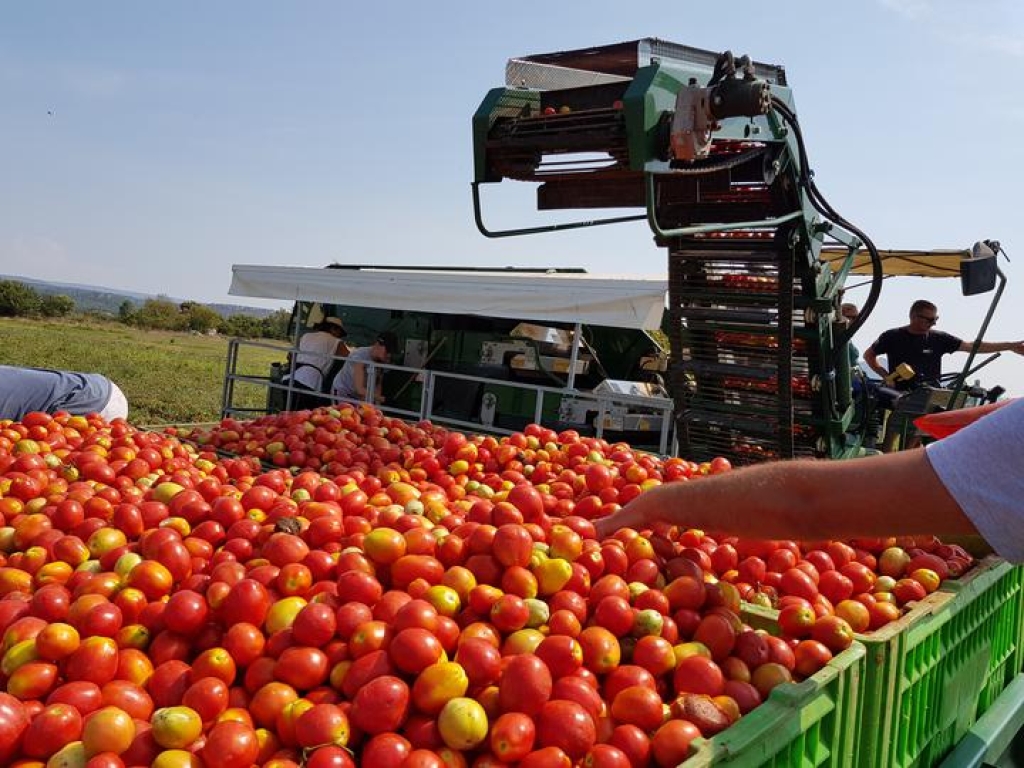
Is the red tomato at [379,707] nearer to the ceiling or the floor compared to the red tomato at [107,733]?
nearer to the ceiling

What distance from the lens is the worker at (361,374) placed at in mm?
A: 10305

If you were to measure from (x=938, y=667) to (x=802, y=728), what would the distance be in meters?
1.04

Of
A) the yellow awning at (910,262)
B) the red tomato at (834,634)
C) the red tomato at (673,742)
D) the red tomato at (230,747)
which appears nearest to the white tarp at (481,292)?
the yellow awning at (910,262)

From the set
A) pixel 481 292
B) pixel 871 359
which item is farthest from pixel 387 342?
pixel 871 359

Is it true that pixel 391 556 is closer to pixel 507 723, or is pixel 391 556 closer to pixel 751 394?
pixel 507 723

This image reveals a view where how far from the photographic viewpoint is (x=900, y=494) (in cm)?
164

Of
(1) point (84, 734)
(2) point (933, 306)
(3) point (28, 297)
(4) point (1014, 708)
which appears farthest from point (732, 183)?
(3) point (28, 297)

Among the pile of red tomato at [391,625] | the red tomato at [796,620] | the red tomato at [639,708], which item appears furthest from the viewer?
the red tomato at [796,620]

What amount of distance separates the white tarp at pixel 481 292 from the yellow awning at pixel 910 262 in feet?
5.34

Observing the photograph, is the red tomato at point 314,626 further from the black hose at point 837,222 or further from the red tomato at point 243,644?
the black hose at point 837,222

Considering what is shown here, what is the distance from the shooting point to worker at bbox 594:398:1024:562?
5.03 ft

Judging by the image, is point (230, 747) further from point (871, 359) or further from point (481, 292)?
point (481, 292)

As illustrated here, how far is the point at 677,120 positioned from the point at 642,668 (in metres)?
3.22

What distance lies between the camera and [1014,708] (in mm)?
3379
